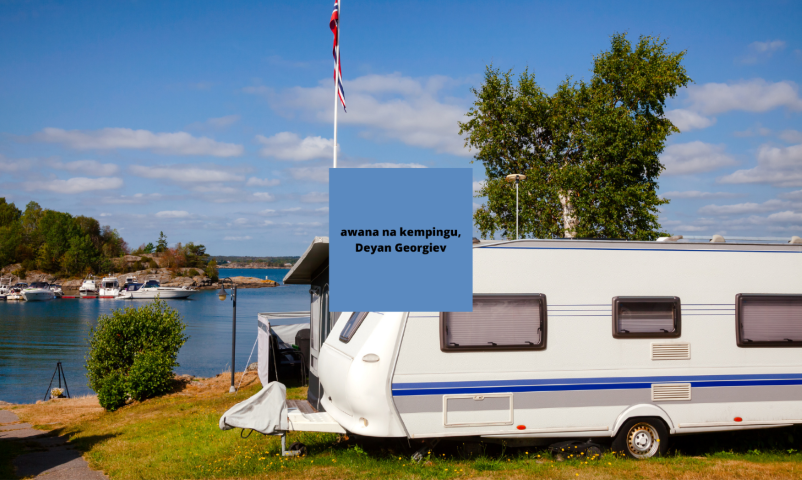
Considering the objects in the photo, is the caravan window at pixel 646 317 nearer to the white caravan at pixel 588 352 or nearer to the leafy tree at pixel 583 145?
the white caravan at pixel 588 352

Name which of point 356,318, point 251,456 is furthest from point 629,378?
point 251,456

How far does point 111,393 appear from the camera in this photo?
1673 centimetres

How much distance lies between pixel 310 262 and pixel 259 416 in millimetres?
3970

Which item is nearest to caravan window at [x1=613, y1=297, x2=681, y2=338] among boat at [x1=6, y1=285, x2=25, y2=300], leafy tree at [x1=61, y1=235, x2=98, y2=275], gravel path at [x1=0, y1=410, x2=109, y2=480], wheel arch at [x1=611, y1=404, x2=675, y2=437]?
wheel arch at [x1=611, y1=404, x2=675, y2=437]

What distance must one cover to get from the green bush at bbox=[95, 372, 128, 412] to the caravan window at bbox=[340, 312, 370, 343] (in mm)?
11376

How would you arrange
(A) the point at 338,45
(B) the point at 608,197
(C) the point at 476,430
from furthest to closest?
(B) the point at 608,197
(A) the point at 338,45
(C) the point at 476,430

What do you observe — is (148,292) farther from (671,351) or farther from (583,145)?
(671,351)

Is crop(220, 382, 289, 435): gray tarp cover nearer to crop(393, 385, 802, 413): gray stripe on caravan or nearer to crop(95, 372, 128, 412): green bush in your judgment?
crop(393, 385, 802, 413): gray stripe on caravan

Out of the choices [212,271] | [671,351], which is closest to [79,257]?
[212,271]

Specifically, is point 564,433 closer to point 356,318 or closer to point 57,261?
point 356,318

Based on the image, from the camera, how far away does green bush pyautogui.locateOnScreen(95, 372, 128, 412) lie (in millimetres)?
16719

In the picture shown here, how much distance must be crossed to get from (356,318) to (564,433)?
324cm

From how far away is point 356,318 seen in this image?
27.3 ft

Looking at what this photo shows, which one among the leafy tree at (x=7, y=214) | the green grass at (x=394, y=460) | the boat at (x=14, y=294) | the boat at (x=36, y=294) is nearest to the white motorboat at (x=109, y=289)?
the boat at (x=36, y=294)
